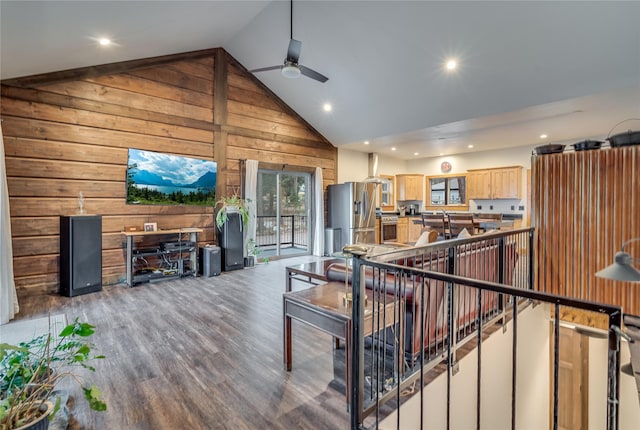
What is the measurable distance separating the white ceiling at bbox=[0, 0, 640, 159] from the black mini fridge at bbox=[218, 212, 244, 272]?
3.10 metres

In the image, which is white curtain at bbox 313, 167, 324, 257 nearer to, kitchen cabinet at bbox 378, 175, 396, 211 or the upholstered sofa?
kitchen cabinet at bbox 378, 175, 396, 211

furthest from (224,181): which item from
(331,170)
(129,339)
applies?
(129,339)

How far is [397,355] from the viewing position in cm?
201

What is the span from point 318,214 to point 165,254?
369cm

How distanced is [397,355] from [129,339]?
2.55 meters

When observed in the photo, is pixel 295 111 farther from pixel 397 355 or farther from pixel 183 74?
pixel 397 355

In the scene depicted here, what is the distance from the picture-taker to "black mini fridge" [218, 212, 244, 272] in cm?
591

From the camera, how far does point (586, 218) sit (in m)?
3.75

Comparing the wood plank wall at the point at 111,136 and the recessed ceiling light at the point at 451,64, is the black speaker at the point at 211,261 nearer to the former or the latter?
the wood plank wall at the point at 111,136

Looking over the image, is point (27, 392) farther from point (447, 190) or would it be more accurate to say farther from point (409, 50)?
point (447, 190)

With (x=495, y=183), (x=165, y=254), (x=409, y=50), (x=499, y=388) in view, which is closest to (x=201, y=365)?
(x=499, y=388)

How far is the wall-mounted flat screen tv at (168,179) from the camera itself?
16.8ft

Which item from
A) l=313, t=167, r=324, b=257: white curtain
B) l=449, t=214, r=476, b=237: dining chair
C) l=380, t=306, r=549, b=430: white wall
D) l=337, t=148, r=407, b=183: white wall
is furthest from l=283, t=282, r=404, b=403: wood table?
l=337, t=148, r=407, b=183: white wall

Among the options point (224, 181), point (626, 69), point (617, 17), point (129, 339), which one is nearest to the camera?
point (129, 339)
